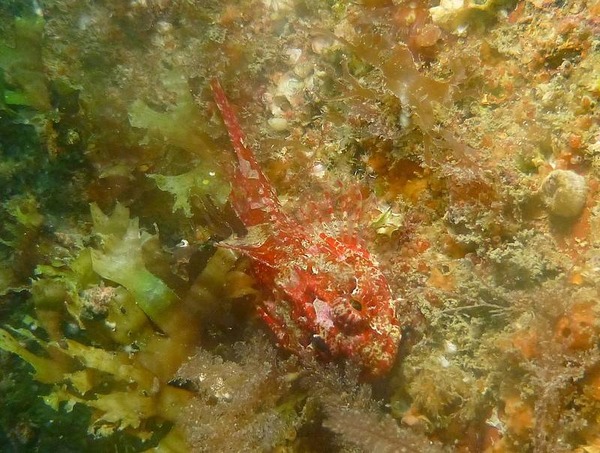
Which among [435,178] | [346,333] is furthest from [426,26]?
[346,333]

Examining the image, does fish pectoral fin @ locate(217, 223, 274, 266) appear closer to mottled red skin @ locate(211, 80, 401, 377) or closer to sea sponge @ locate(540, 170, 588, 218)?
mottled red skin @ locate(211, 80, 401, 377)

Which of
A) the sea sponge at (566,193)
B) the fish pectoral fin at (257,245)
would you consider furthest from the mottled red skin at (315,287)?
the sea sponge at (566,193)

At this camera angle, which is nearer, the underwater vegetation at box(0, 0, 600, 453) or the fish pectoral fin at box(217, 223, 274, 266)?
the underwater vegetation at box(0, 0, 600, 453)

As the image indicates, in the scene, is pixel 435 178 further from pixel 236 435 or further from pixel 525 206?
pixel 236 435

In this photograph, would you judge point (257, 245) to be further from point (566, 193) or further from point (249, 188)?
point (566, 193)

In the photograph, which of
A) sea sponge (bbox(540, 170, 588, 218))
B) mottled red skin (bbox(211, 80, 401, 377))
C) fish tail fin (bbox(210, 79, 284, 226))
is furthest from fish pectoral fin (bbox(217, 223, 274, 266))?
sea sponge (bbox(540, 170, 588, 218))

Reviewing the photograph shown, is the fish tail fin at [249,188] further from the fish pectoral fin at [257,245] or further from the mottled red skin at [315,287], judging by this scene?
the fish pectoral fin at [257,245]

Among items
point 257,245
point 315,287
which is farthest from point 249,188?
point 315,287
